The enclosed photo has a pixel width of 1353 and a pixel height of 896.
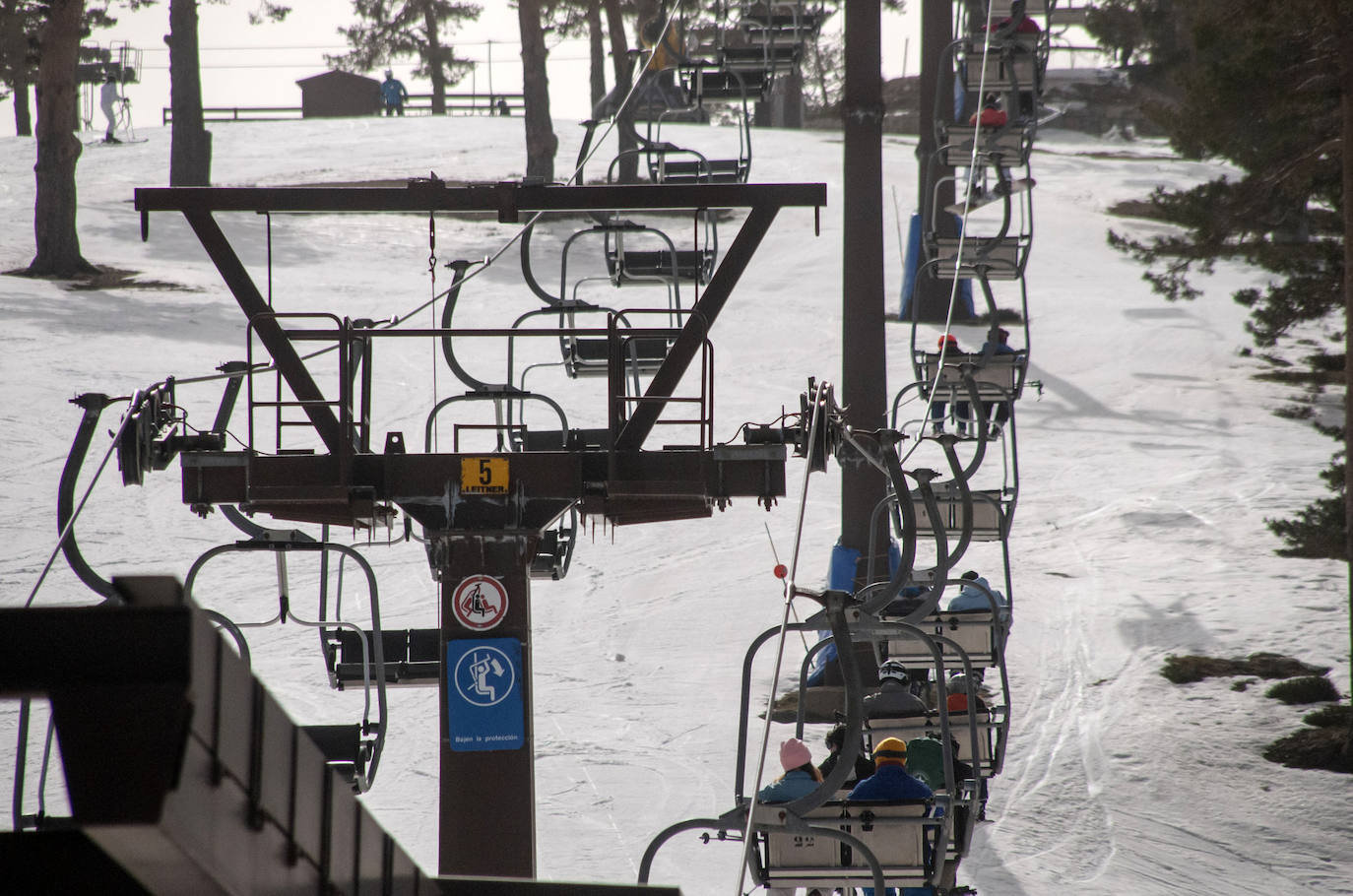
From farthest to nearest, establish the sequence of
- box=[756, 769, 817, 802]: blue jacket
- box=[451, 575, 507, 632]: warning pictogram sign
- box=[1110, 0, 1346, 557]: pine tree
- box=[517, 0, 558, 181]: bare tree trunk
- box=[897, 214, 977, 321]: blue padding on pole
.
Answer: box=[517, 0, 558, 181]: bare tree trunk
box=[897, 214, 977, 321]: blue padding on pole
box=[1110, 0, 1346, 557]: pine tree
box=[451, 575, 507, 632]: warning pictogram sign
box=[756, 769, 817, 802]: blue jacket

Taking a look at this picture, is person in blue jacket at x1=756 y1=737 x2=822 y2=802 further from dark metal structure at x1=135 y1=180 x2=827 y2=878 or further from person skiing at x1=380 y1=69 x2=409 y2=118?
person skiing at x1=380 y1=69 x2=409 y2=118

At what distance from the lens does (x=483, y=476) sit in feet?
25.3

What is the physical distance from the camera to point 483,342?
24.3 metres

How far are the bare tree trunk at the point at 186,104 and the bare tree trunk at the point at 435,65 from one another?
39.8 ft

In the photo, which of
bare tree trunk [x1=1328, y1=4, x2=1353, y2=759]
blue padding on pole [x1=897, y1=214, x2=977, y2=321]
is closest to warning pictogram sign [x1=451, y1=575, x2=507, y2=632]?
bare tree trunk [x1=1328, y1=4, x2=1353, y2=759]

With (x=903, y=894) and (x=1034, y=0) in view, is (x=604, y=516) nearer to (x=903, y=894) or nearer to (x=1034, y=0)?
(x=903, y=894)

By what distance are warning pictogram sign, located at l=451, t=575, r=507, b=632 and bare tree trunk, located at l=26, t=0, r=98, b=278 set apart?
21.0m

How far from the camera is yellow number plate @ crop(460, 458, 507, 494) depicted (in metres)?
7.70

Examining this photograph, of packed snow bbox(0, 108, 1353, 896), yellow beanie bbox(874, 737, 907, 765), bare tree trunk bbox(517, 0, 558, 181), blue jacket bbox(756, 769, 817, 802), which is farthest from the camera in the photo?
bare tree trunk bbox(517, 0, 558, 181)

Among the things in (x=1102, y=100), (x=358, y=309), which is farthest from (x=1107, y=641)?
(x=1102, y=100)

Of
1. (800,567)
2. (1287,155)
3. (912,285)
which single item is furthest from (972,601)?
(912,285)

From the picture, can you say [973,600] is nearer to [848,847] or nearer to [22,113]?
[848,847]

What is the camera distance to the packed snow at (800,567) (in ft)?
36.3

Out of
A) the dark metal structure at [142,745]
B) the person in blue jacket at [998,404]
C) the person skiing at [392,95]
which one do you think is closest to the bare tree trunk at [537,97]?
the person skiing at [392,95]
